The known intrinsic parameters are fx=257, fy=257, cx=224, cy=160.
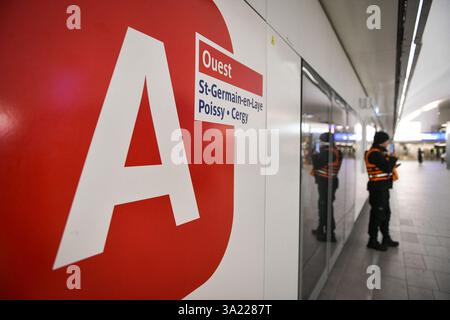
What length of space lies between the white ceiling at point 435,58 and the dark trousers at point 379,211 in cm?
198

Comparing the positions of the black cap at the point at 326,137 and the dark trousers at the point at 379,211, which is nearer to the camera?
the black cap at the point at 326,137

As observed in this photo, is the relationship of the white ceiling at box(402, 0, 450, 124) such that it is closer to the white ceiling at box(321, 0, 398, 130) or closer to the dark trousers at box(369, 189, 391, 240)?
the white ceiling at box(321, 0, 398, 130)

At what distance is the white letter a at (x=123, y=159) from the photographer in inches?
26.2

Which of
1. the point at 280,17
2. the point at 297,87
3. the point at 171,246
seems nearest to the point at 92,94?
the point at 171,246

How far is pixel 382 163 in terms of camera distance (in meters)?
3.58

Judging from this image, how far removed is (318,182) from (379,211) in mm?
1222

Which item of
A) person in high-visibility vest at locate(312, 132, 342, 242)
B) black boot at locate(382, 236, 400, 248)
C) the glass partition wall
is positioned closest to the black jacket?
the glass partition wall

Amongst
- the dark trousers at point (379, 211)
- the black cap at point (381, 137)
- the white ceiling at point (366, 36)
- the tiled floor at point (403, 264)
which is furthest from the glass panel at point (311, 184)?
the dark trousers at point (379, 211)

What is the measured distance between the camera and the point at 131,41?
764 millimetres

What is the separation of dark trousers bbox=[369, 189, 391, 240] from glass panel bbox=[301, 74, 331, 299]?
106cm

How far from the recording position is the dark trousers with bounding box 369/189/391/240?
3.71 m

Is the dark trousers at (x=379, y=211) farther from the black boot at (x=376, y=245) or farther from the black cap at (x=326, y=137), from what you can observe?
the black cap at (x=326, y=137)
